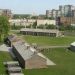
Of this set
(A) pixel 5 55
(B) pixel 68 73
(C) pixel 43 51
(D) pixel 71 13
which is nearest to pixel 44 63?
(B) pixel 68 73

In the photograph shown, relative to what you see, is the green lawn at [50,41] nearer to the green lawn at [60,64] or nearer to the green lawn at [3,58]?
the green lawn at [60,64]

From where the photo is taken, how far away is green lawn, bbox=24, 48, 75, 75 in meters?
35.4

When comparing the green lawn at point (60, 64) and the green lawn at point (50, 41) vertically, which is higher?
the green lawn at point (60, 64)

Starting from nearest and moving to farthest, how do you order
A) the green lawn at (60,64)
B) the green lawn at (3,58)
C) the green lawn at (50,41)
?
the green lawn at (60,64)
the green lawn at (3,58)
the green lawn at (50,41)

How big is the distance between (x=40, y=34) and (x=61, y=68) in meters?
53.0

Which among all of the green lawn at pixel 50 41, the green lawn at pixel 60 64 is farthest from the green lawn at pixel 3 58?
the green lawn at pixel 50 41

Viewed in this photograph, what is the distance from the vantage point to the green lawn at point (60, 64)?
116ft

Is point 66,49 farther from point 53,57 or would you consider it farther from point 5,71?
point 5,71

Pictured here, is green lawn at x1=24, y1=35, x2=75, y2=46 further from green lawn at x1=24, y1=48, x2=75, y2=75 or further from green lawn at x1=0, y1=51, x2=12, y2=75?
green lawn at x1=0, y1=51, x2=12, y2=75

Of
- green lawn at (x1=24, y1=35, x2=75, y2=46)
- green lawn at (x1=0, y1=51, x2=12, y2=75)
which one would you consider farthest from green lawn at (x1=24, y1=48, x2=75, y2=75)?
green lawn at (x1=24, y1=35, x2=75, y2=46)

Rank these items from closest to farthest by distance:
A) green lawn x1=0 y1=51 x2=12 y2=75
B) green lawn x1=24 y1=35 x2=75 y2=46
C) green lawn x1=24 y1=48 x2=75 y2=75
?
green lawn x1=24 y1=48 x2=75 y2=75
green lawn x1=0 y1=51 x2=12 y2=75
green lawn x1=24 y1=35 x2=75 y2=46

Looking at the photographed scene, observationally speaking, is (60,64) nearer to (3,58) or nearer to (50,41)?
(3,58)

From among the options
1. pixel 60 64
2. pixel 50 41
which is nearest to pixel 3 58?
pixel 60 64

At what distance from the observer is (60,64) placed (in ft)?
133
